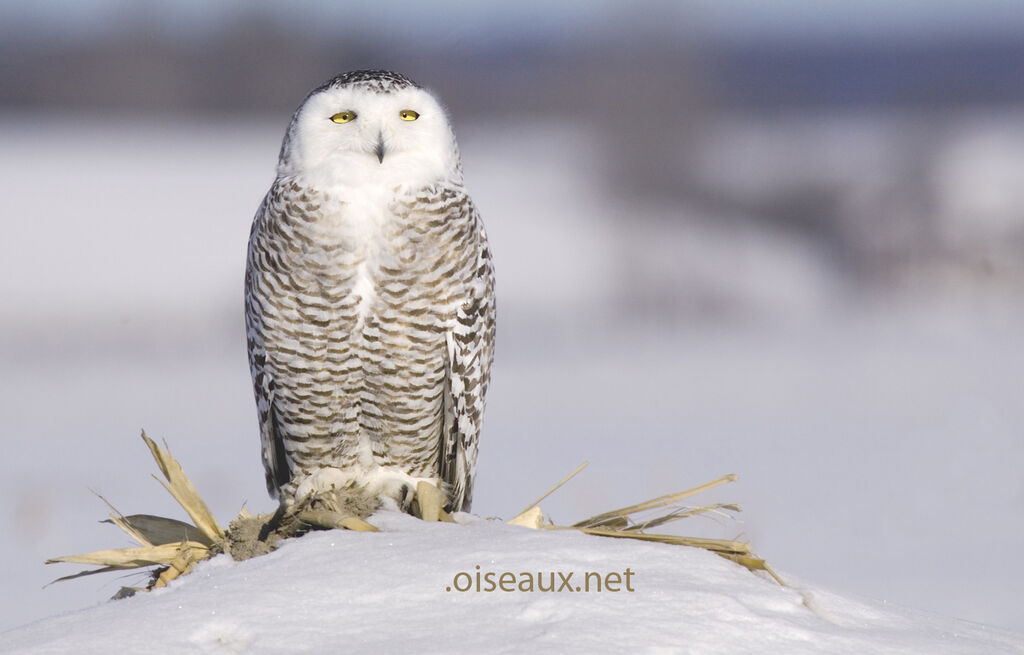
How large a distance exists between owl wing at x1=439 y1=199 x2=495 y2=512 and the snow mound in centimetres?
134

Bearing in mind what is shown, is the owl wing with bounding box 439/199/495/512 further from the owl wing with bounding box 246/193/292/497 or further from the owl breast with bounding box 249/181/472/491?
the owl wing with bounding box 246/193/292/497

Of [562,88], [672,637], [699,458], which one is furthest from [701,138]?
[672,637]

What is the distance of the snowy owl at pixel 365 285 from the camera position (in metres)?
3.81

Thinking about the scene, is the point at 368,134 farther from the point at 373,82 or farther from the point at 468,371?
the point at 468,371

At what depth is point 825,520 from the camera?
7668 mm

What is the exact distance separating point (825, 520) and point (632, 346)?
8533 mm

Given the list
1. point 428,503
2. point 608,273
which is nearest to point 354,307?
point 428,503

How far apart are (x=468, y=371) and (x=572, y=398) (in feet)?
27.8

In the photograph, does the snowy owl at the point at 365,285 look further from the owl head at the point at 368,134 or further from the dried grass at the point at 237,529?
the dried grass at the point at 237,529

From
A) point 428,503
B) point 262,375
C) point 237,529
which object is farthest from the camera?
point 262,375

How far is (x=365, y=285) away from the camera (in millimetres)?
3809

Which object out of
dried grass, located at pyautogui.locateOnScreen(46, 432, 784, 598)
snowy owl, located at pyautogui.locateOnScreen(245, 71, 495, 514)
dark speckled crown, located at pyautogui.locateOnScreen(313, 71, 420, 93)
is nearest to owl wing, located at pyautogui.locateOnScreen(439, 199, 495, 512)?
snowy owl, located at pyautogui.locateOnScreen(245, 71, 495, 514)

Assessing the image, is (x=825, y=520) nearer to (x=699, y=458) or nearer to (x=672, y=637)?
(x=699, y=458)

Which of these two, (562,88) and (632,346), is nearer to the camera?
(632,346)
